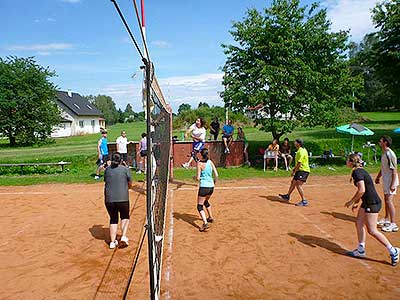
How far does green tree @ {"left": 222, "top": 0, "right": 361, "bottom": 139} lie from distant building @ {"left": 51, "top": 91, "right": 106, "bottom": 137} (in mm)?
36888

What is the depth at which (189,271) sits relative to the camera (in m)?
5.87

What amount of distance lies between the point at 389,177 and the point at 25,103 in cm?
3326

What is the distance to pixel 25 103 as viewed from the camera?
107 ft

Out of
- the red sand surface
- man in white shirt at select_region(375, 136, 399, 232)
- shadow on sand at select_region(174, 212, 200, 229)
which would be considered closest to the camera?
the red sand surface

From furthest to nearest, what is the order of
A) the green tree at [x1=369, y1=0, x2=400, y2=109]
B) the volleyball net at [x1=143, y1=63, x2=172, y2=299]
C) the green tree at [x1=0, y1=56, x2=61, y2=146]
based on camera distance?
the green tree at [x1=0, y1=56, x2=61, y2=146] < the green tree at [x1=369, y1=0, x2=400, y2=109] < the volleyball net at [x1=143, y1=63, x2=172, y2=299]

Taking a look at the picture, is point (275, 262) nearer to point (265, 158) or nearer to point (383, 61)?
point (265, 158)

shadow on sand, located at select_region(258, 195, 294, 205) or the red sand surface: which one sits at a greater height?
shadow on sand, located at select_region(258, 195, 294, 205)

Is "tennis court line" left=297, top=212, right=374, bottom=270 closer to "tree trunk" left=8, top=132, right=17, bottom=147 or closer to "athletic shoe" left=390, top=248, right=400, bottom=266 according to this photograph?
"athletic shoe" left=390, top=248, right=400, bottom=266

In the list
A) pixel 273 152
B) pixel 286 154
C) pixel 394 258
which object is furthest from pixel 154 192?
pixel 286 154

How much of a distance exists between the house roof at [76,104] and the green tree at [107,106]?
129 feet

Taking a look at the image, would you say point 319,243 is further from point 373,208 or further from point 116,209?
point 116,209

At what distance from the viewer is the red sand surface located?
17.4ft

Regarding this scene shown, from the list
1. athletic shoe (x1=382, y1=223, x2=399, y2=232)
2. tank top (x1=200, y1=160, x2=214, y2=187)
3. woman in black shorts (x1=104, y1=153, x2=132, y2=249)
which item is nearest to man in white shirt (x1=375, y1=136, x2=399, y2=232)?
athletic shoe (x1=382, y1=223, x2=399, y2=232)

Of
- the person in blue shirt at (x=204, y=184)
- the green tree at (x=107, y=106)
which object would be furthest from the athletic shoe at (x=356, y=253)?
the green tree at (x=107, y=106)
